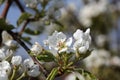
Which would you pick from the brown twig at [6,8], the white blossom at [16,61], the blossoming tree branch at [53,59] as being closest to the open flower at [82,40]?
the blossoming tree branch at [53,59]

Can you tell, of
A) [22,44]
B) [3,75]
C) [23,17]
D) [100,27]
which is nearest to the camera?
[3,75]

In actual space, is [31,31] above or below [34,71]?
above

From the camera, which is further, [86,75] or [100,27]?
[100,27]

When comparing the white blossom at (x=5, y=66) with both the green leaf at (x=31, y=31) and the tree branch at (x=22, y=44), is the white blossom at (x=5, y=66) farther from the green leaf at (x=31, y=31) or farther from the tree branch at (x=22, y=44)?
the green leaf at (x=31, y=31)

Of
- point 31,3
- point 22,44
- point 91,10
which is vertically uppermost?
point 91,10

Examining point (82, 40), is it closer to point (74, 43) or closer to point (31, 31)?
point (74, 43)

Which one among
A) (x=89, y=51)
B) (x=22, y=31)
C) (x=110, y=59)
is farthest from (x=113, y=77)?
(x=89, y=51)

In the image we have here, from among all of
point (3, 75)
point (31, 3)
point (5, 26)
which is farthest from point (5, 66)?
point (31, 3)

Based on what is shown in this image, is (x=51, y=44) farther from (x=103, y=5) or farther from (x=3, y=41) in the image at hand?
(x=103, y=5)
